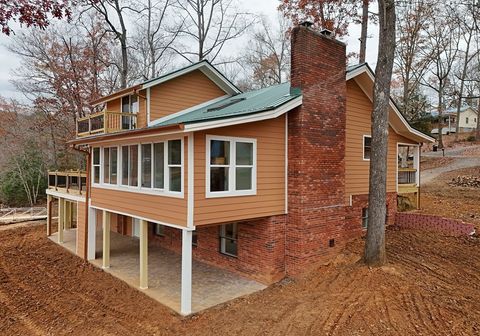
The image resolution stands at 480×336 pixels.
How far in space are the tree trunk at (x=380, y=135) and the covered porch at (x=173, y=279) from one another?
328cm

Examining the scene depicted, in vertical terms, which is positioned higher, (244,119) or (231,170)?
(244,119)

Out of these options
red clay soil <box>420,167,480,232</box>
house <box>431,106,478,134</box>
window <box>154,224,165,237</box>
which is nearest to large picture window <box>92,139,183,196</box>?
window <box>154,224,165,237</box>

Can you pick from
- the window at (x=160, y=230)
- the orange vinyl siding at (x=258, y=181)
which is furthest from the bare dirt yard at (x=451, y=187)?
the window at (x=160, y=230)

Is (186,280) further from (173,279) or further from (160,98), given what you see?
(160,98)

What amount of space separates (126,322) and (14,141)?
1078 inches

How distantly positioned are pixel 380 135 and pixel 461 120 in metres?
52.0

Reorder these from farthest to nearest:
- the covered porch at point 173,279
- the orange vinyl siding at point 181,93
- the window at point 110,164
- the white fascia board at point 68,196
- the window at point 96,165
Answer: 1. the white fascia board at point 68,196
2. the orange vinyl siding at point 181,93
3. the window at point 96,165
4. the window at point 110,164
5. the covered porch at point 173,279

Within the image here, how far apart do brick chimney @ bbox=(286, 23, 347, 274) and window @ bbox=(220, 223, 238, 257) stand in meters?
1.75

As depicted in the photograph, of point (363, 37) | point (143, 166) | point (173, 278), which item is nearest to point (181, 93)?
point (143, 166)

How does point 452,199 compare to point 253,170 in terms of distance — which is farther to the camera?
point 452,199

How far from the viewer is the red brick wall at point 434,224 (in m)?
10.9

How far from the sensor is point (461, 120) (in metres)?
51.5

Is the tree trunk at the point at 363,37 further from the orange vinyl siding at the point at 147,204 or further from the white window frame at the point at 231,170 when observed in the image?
the orange vinyl siding at the point at 147,204

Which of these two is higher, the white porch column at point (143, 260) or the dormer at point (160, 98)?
the dormer at point (160, 98)
